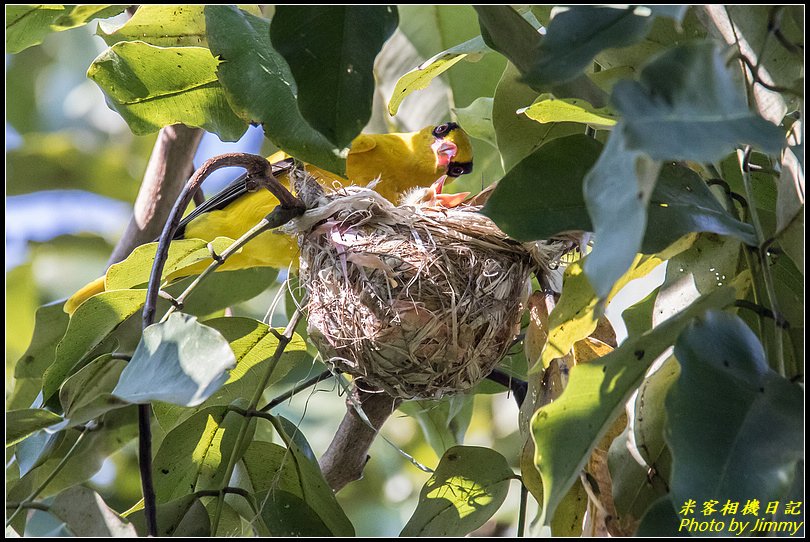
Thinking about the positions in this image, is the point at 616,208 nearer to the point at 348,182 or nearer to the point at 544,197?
the point at 544,197

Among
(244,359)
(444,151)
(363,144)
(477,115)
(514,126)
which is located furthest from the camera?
(444,151)

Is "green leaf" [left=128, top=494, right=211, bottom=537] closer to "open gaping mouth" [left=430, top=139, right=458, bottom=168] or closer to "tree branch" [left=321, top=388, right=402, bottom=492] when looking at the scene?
"tree branch" [left=321, top=388, right=402, bottom=492]

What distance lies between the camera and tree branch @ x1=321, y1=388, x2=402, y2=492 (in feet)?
6.37

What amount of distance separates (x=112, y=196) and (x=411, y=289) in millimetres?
2273

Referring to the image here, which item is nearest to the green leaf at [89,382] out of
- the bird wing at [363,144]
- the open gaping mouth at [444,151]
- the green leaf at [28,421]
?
the green leaf at [28,421]

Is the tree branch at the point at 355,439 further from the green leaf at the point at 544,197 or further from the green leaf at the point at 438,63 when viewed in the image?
the green leaf at the point at 544,197

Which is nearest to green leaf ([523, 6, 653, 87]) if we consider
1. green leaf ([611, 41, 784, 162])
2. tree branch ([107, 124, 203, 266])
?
green leaf ([611, 41, 784, 162])

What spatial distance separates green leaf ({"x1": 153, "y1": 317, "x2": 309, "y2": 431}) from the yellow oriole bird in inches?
21.0

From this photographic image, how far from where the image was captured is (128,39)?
1.73m

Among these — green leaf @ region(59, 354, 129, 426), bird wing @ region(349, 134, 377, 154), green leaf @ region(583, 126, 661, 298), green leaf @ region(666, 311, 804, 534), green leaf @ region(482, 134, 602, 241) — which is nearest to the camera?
green leaf @ region(583, 126, 661, 298)

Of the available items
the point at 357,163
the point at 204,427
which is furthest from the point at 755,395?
the point at 357,163

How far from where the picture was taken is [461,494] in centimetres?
144

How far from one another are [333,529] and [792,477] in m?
0.78

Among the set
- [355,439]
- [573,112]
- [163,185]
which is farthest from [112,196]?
[573,112]
